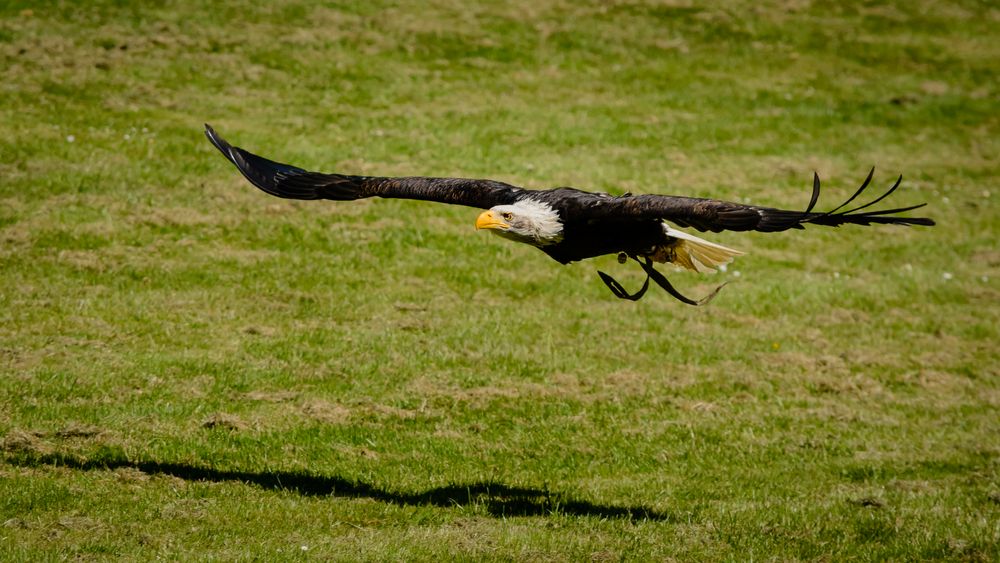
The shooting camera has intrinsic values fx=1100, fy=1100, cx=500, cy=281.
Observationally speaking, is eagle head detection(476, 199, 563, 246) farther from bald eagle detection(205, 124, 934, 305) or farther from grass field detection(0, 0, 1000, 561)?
grass field detection(0, 0, 1000, 561)

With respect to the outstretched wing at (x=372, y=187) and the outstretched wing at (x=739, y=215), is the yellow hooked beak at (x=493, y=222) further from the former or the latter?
the outstretched wing at (x=739, y=215)

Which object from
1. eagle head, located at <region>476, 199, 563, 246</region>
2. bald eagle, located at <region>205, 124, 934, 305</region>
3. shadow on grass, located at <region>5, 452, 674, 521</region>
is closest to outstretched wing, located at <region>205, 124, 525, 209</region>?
bald eagle, located at <region>205, 124, 934, 305</region>

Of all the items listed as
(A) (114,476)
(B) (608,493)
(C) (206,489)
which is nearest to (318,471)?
(C) (206,489)

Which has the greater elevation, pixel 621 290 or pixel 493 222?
pixel 493 222

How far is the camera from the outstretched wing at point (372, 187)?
9.01 meters

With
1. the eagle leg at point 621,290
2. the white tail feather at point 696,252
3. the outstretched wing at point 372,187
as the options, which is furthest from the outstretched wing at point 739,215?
the outstretched wing at point 372,187

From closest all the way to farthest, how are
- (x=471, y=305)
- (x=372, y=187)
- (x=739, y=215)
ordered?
(x=739, y=215)
(x=372, y=187)
(x=471, y=305)

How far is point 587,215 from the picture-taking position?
328 inches

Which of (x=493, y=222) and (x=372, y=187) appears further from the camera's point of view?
(x=372, y=187)

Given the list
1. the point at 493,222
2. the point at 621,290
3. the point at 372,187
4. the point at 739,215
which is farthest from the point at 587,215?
the point at 372,187

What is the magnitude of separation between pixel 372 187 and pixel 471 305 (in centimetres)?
425

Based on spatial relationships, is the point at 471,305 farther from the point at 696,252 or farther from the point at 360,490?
the point at 360,490

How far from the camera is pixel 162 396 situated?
991 centimetres

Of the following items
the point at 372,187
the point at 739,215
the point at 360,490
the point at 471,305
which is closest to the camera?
the point at 739,215
